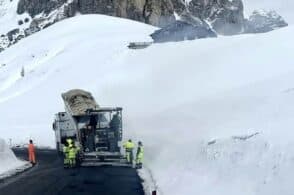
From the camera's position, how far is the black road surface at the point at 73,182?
22.7 m

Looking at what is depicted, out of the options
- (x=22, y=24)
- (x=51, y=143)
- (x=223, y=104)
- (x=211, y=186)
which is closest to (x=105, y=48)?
(x=51, y=143)

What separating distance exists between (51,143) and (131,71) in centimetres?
1811

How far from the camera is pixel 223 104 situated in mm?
28984

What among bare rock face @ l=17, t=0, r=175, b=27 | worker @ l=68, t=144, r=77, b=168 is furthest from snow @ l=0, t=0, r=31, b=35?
worker @ l=68, t=144, r=77, b=168

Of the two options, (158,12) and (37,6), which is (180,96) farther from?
(37,6)

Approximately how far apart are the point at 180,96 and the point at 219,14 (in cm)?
13683

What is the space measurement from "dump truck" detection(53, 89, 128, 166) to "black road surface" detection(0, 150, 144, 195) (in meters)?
1.71

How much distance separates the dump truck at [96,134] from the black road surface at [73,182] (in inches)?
67.2

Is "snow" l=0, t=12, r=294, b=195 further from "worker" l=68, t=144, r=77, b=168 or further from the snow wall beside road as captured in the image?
the snow wall beside road

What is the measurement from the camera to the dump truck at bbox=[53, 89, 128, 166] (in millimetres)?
32125

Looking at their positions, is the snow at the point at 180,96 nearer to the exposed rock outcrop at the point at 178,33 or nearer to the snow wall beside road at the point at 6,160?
the exposed rock outcrop at the point at 178,33

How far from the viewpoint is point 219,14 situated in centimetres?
17562

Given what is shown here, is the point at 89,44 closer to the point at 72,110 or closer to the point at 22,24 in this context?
the point at 72,110

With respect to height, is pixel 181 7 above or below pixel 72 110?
above
